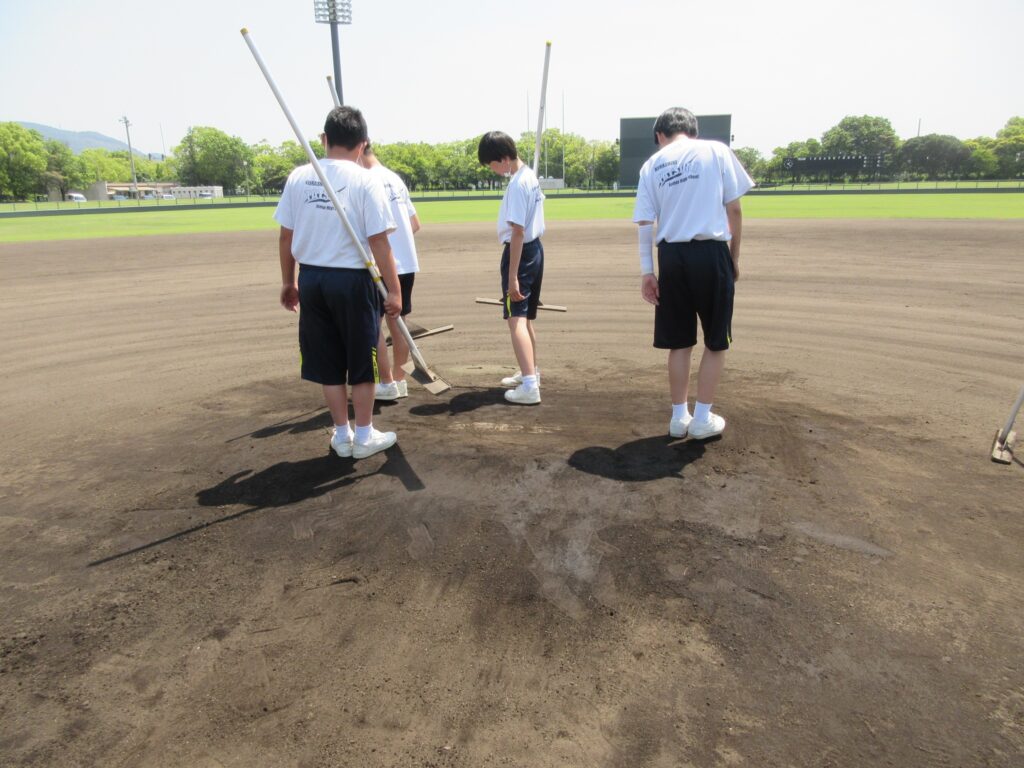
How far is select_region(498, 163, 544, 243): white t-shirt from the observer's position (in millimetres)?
4973

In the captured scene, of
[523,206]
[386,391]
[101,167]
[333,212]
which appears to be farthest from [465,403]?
[101,167]

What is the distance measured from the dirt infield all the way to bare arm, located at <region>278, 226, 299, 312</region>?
102 centimetres

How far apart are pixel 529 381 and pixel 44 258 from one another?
56.6ft

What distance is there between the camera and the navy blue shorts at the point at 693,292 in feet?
13.7

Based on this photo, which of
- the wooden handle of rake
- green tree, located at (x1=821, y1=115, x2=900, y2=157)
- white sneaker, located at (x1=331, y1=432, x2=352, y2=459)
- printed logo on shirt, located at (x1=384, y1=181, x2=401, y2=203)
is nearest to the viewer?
the wooden handle of rake

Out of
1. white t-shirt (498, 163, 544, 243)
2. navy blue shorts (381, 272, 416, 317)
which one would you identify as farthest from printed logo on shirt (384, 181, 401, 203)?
white t-shirt (498, 163, 544, 243)

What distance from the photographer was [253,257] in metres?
16.5

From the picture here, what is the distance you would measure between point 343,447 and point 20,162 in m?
100

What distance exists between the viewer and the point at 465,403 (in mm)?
5430

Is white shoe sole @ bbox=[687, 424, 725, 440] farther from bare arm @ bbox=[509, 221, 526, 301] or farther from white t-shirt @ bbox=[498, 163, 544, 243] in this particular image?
white t-shirt @ bbox=[498, 163, 544, 243]

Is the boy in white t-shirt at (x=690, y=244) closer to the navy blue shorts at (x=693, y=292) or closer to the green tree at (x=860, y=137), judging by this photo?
the navy blue shorts at (x=693, y=292)

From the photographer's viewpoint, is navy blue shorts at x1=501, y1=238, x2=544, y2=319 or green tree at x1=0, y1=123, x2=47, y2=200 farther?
green tree at x1=0, y1=123, x2=47, y2=200

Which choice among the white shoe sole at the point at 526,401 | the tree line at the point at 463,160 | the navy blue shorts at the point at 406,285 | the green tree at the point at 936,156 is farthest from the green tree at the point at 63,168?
the green tree at the point at 936,156

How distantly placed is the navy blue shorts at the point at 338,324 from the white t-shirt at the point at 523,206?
140 centimetres
